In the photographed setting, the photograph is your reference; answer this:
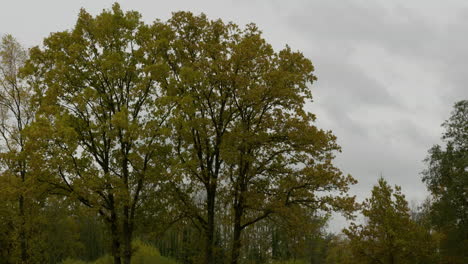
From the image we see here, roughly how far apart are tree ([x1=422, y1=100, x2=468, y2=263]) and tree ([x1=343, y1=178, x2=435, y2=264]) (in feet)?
26.4

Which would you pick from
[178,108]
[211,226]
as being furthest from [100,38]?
[211,226]

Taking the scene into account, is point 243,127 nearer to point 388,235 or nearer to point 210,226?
point 210,226

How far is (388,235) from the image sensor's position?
89.2 ft

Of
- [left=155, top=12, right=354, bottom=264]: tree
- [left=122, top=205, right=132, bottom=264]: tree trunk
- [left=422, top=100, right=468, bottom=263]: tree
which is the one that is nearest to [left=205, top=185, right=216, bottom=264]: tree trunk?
[left=155, top=12, right=354, bottom=264]: tree

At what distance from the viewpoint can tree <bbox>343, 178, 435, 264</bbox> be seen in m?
26.9

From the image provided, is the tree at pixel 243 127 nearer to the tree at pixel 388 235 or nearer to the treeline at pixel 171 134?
the treeline at pixel 171 134

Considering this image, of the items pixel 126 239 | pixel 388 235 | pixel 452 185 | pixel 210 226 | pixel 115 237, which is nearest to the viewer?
pixel 115 237

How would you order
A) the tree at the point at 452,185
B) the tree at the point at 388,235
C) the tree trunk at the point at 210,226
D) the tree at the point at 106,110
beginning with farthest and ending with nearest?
the tree at the point at 452,185 → the tree at the point at 388,235 → the tree trunk at the point at 210,226 → the tree at the point at 106,110

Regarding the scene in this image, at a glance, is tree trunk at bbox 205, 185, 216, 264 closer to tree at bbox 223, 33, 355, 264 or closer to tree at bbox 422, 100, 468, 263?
tree at bbox 223, 33, 355, 264

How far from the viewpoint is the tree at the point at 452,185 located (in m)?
34.6

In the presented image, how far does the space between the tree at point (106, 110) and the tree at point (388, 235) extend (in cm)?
1445

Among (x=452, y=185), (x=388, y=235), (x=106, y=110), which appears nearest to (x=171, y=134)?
(x=106, y=110)

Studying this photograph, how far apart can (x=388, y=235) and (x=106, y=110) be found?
18558mm

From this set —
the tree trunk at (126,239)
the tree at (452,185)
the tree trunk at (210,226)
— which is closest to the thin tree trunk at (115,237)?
the tree trunk at (126,239)
